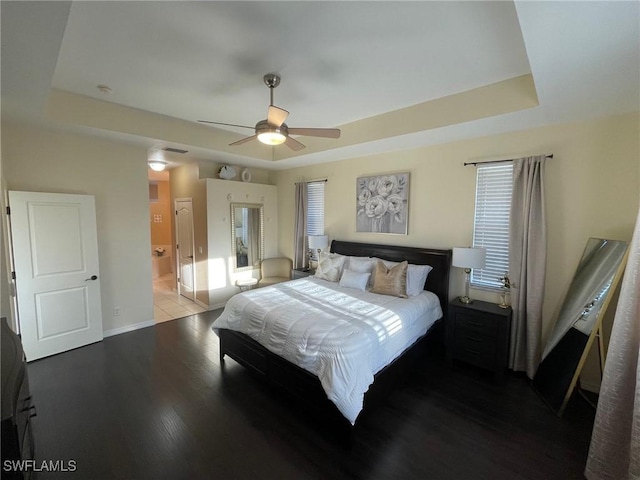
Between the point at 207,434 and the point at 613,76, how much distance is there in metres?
4.00

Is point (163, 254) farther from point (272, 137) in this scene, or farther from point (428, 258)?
point (428, 258)

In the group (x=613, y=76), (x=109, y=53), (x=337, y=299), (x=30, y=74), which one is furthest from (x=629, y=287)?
(x=30, y=74)

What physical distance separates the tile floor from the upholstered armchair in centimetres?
130

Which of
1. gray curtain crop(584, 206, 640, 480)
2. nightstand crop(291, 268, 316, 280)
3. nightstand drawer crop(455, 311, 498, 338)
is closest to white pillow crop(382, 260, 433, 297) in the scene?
nightstand drawer crop(455, 311, 498, 338)

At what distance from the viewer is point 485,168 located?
3273 mm

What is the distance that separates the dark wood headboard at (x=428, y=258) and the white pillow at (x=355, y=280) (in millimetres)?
514

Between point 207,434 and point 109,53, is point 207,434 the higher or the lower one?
the lower one

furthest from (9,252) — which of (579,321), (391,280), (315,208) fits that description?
(579,321)

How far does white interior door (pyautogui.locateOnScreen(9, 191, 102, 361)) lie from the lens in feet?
10.2

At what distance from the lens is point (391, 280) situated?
3416 millimetres

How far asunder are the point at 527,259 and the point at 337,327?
2.22m

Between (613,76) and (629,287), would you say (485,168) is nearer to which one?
(613,76)

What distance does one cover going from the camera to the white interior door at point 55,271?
3102mm

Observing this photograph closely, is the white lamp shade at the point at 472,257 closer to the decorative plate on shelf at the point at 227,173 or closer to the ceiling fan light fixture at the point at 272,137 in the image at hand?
the ceiling fan light fixture at the point at 272,137
